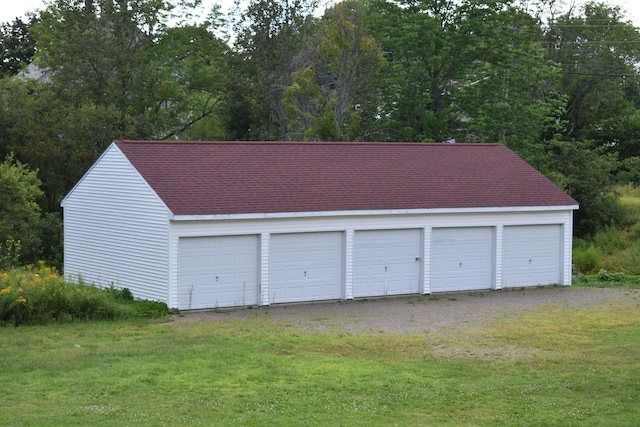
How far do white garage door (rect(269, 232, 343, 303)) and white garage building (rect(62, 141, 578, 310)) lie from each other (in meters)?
0.03

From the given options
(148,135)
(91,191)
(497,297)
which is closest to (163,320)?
(91,191)

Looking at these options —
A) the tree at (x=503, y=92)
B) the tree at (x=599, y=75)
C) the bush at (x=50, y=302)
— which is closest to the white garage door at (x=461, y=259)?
the bush at (x=50, y=302)

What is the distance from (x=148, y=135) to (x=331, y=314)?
57.5 feet

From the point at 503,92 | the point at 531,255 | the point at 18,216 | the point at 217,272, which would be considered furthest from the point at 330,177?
the point at 503,92

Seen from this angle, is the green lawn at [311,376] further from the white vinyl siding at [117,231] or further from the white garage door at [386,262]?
the white garage door at [386,262]

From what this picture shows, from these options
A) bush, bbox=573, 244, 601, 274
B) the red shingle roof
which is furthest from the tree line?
the red shingle roof

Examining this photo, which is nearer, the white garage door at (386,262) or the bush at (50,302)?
the bush at (50,302)

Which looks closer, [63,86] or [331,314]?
[331,314]

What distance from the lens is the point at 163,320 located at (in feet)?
69.6

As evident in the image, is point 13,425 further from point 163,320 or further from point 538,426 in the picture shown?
point 163,320

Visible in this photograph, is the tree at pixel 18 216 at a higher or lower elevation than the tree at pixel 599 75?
lower

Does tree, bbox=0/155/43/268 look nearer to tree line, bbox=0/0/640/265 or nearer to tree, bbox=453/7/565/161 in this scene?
tree line, bbox=0/0/640/265

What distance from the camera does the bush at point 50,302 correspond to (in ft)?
64.7

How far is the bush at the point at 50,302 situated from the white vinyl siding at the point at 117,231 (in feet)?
6.03
